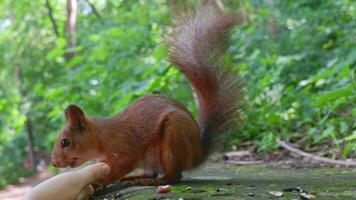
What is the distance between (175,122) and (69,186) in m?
0.41

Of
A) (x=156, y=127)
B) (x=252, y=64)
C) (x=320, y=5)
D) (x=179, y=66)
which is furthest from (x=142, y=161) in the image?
(x=320, y=5)

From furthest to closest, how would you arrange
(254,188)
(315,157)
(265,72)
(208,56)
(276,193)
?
(265,72)
(315,157)
(208,56)
(254,188)
(276,193)

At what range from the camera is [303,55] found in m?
4.04

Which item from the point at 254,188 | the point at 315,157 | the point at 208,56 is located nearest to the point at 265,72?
the point at 315,157

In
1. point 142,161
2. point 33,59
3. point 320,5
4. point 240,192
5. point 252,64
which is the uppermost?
point 33,59

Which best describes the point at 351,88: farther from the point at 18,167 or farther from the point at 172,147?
the point at 18,167

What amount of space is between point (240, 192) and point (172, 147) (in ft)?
1.04

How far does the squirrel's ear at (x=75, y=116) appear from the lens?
1.83 metres

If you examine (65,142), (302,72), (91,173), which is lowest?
(91,173)

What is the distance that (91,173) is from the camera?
1.65 meters

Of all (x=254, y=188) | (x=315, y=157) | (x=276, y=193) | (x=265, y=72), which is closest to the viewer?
(x=276, y=193)

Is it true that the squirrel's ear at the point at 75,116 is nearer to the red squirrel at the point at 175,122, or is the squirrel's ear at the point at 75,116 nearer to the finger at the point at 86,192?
the red squirrel at the point at 175,122

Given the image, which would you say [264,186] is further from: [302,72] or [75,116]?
[302,72]

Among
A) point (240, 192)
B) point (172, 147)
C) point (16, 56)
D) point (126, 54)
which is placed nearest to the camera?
point (240, 192)
